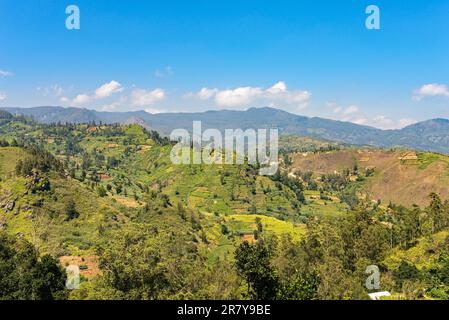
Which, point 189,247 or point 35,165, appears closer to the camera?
point 189,247

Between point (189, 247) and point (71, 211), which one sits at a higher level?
point (71, 211)

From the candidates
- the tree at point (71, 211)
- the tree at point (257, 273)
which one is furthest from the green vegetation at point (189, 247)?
the tree at point (71, 211)

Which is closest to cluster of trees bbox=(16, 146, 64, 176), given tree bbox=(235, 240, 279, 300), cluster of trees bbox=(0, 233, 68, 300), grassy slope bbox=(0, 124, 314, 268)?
grassy slope bbox=(0, 124, 314, 268)

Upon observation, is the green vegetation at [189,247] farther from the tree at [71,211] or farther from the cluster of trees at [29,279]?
the tree at [71,211]

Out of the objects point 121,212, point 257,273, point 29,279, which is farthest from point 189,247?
point 257,273

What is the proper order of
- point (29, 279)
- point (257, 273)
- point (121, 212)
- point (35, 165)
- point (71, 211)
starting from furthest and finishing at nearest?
point (121, 212)
point (35, 165)
point (71, 211)
point (29, 279)
point (257, 273)

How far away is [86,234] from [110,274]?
54.0m

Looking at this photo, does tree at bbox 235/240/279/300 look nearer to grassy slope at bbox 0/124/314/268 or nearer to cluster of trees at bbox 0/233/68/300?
cluster of trees at bbox 0/233/68/300

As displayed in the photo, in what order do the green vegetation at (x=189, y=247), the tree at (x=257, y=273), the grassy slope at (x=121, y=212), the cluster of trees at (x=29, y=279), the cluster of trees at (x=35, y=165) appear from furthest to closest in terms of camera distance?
the cluster of trees at (x=35, y=165), the grassy slope at (x=121, y=212), the green vegetation at (x=189, y=247), the cluster of trees at (x=29, y=279), the tree at (x=257, y=273)

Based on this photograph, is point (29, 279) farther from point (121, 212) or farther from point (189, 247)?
point (121, 212)
